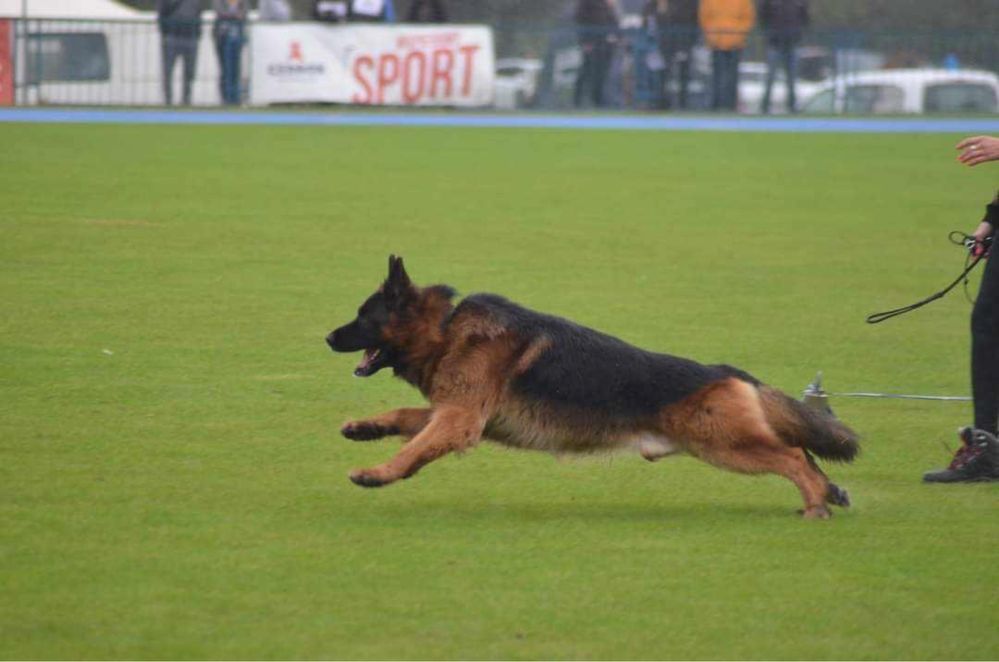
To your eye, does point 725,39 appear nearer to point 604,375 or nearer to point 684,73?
point 684,73

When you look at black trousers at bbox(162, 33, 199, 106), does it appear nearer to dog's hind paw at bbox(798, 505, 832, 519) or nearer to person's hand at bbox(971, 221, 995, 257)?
person's hand at bbox(971, 221, 995, 257)

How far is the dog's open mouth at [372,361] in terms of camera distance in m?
6.68

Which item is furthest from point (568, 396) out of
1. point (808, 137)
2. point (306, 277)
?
point (808, 137)

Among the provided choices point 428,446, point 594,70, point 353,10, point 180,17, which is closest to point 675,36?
point 594,70

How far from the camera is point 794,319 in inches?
442

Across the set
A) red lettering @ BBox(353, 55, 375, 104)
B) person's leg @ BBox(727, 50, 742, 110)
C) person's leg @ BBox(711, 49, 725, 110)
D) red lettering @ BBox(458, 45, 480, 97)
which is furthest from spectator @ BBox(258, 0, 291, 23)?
person's leg @ BBox(727, 50, 742, 110)

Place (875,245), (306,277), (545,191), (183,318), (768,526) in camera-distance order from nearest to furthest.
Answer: (768,526)
(183,318)
(306,277)
(875,245)
(545,191)

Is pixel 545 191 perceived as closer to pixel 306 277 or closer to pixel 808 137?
pixel 306 277

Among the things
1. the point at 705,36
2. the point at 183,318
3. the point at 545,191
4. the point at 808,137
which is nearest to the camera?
the point at 183,318

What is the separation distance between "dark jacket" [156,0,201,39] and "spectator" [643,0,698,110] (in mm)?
7611

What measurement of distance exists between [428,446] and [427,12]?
21.0m

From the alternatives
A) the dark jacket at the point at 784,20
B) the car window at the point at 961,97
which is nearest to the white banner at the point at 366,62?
the dark jacket at the point at 784,20

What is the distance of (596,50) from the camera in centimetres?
2653

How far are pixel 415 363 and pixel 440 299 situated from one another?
30 cm
